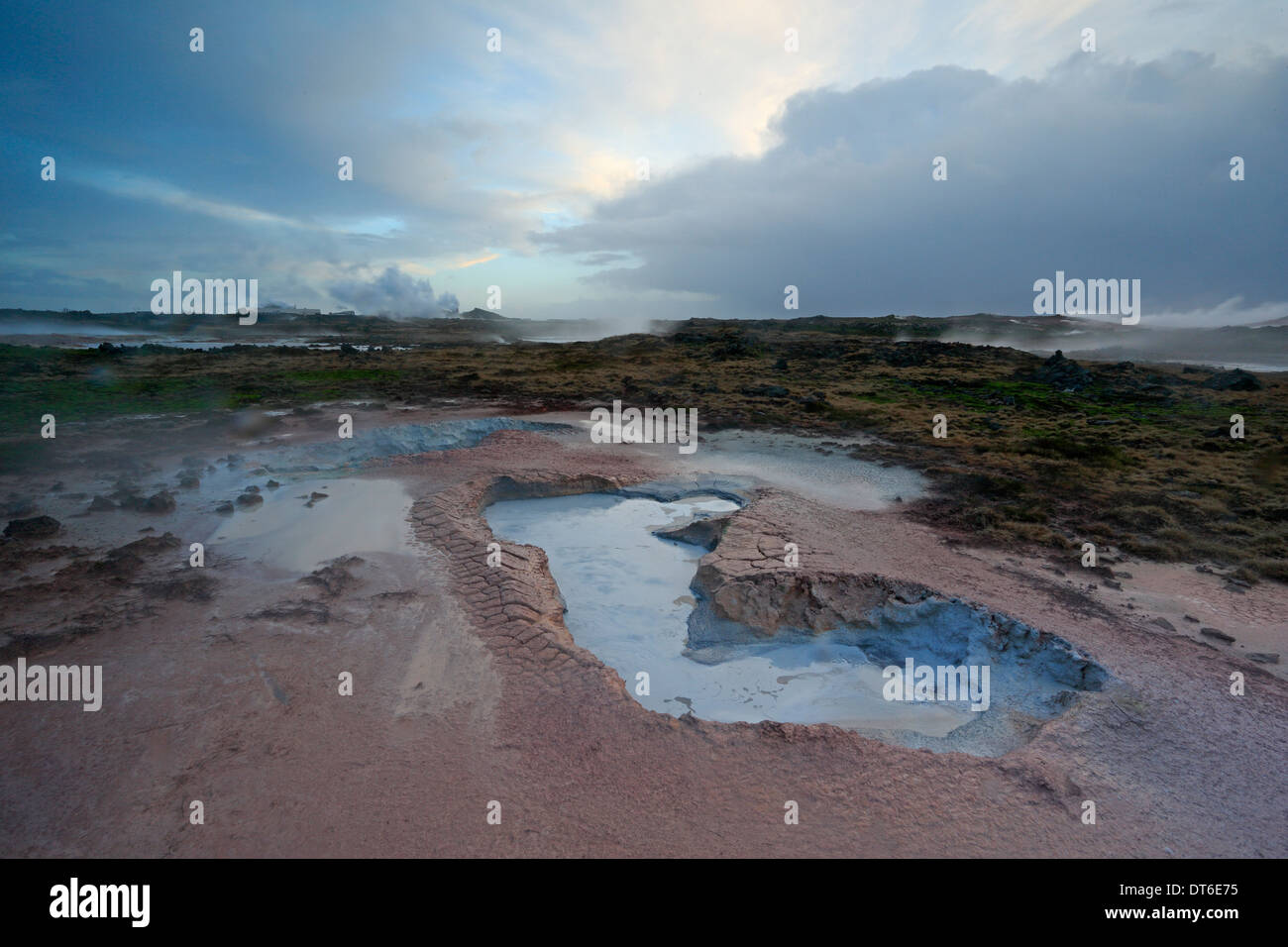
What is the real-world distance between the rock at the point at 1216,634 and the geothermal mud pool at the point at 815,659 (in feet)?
6.59

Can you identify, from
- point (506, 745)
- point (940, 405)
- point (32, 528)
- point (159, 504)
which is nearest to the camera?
point (506, 745)

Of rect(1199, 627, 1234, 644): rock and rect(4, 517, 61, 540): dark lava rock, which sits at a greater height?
rect(4, 517, 61, 540): dark lava rock

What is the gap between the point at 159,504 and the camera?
31.4 feet

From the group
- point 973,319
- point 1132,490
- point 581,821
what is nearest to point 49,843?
point 581,821

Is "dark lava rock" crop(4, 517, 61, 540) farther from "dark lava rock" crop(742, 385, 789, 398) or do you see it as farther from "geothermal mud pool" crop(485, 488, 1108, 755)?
"dark lava rock" crop(742, 385, 789, 398)

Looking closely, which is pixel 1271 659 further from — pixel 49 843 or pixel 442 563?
pixel 49 843

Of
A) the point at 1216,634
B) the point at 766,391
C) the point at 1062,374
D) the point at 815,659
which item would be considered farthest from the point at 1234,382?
the point at 815,659

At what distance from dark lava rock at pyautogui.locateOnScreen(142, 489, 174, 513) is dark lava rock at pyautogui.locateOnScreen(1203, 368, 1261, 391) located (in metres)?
38.7

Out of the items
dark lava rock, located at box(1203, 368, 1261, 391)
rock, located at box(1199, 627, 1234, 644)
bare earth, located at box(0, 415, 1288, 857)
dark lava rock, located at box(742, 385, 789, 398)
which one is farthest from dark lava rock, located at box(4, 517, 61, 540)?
dark lava rock, located at box(1203, 368, 1261, 391)

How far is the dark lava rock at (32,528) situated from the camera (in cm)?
832

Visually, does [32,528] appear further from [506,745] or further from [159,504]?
[506,745]

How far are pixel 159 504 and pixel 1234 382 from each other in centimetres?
3965

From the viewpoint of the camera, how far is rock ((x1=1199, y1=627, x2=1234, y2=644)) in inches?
263

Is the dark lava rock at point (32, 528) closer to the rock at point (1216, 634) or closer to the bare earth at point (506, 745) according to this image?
the bare earth at point (506, 745)
